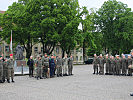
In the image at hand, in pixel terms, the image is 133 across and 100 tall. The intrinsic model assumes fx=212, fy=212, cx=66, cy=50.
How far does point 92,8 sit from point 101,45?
33.4ft

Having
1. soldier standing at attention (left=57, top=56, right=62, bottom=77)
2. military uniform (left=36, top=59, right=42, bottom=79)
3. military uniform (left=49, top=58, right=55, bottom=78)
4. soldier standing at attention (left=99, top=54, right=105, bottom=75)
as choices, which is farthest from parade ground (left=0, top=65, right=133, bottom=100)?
soldier standing at attention (left=99, top=54, right=105, bottom=75)

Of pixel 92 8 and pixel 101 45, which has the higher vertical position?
pixel 92 8

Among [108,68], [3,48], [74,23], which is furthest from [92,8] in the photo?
[108,68]

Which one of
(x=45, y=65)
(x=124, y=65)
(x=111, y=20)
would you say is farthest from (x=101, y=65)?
(x=111, y=20)

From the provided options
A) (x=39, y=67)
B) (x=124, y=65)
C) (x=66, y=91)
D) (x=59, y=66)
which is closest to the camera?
(x=66, y=91)

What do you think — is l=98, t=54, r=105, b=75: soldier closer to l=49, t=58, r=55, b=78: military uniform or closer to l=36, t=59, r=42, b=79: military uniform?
l=49, t=58, r=55, b=78: military uniform

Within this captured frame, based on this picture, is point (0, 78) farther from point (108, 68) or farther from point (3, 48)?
point (3, 48)

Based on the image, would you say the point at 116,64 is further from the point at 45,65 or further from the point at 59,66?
the point at 45,65

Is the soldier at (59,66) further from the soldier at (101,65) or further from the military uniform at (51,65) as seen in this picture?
the soldier at (101,65)

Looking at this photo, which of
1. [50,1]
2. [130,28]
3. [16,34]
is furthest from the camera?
[130,28]

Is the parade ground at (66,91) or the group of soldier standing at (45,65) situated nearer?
the parade ground at (66,91)

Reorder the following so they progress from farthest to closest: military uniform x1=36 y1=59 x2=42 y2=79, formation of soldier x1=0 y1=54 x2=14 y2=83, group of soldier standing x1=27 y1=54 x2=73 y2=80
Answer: group of soldier standing x1=27 y1=54 x2=73 y2=80 → military uniform x1=36 y1=59 x2=42 y2=79 → formation of soldier x1=0 y1=54 x2=14 y2=83

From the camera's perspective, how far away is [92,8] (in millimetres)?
55938

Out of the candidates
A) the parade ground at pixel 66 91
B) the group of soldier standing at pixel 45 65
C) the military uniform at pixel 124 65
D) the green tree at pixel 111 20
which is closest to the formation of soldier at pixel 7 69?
the parade ground at pixel 66 91
